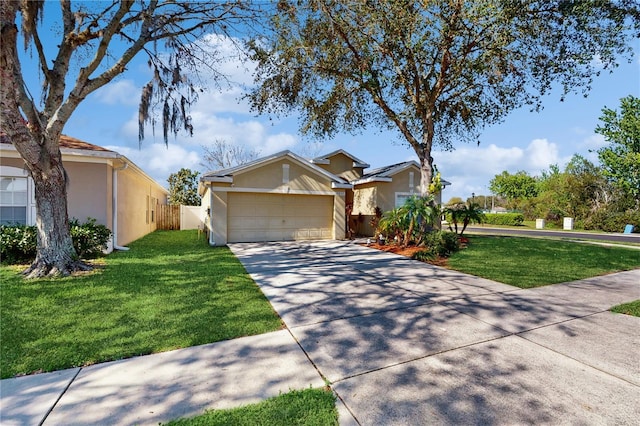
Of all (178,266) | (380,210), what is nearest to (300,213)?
(380,210)

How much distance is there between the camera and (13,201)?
27.2 ft

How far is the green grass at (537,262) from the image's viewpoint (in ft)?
22.6

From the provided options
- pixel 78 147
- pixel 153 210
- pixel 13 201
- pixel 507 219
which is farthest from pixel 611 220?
pixel 13 201

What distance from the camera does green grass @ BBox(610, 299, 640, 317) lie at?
15.1ft

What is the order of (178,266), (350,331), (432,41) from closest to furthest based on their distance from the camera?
(350,331), (178,266), (432,41)

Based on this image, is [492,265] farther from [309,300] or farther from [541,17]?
[541,17]

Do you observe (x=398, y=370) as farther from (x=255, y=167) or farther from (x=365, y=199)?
(x=365, y=199)

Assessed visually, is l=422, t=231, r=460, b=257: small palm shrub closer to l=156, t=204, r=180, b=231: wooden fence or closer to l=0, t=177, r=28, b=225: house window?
l=0, t=177, r=28, b=225: house window

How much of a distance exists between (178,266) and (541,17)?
42.0 ft

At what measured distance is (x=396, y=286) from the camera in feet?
19.7

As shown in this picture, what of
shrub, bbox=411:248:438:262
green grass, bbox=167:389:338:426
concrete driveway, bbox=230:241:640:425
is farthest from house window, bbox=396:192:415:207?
green grass, bbox=167:389:338:426

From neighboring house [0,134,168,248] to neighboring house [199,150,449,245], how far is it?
2.95 meters

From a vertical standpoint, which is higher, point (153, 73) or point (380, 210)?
point (153, 73)

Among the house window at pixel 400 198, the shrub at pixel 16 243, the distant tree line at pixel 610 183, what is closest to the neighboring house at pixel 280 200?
the house window at pixel 400 198
